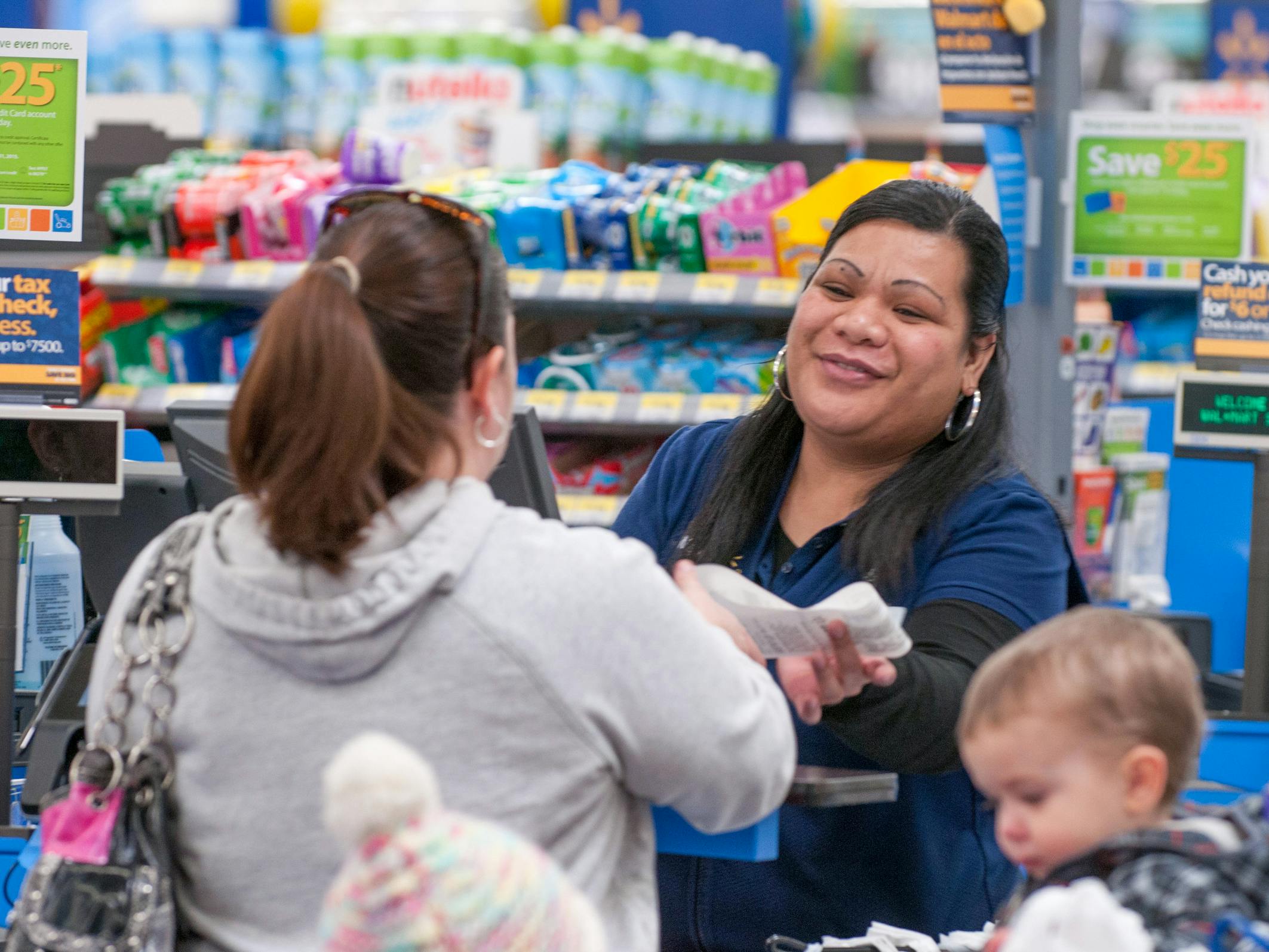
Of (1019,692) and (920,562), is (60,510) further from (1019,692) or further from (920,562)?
(1019,692)

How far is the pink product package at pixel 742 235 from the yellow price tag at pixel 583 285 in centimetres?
32

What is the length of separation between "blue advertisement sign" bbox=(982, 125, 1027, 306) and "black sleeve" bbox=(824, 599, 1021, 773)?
2.25 meters

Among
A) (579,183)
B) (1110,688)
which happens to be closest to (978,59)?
(579,183)

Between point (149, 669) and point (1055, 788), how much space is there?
2.50ft

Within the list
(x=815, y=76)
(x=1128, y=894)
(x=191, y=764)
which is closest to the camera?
(x=1128, y=894)

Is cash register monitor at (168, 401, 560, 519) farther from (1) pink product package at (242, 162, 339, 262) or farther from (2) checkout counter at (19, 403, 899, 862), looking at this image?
(1) pink product package at (242, 162, 339, 262)

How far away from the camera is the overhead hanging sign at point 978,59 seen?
4148 mm

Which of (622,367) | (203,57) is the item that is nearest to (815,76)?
(203,57)

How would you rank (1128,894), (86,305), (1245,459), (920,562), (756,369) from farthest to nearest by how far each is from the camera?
(86,305) < (756,369) < (1245,459) < (920,562) < (1128,894)

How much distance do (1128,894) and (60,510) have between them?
1.55 meters

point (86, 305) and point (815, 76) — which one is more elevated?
point (815, 76)

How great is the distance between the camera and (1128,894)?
121cm

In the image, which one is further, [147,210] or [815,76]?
[815,76]

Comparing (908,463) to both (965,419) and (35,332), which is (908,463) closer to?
(965,419)
